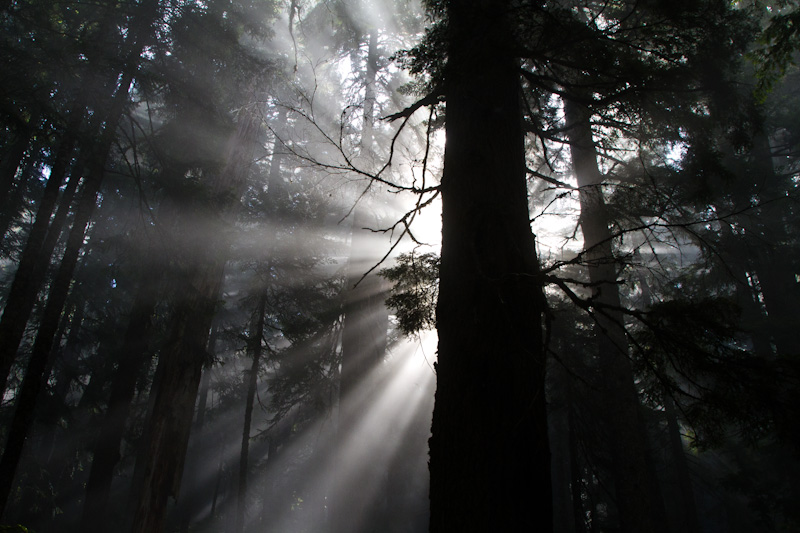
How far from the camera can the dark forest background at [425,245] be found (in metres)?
2.54

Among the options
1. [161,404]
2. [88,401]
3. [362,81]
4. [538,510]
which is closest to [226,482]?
[88,401]

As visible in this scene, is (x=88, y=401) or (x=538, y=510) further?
(x=88, y=401)

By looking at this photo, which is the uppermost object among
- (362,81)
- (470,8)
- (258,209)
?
(362,81)

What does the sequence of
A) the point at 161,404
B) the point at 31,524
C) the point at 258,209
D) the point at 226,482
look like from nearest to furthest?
the point at 161,404, the point at 258,209, the point at 31,524, the point at 226,482

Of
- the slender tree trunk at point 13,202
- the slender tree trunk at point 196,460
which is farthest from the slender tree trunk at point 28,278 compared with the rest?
the slender tree trunk at point 196,460

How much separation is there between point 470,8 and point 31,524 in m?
22.1

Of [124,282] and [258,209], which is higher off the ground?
[258,209]

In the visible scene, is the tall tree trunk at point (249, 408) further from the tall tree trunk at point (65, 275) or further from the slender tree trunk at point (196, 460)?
the tall tree trunk at point (65, 275)

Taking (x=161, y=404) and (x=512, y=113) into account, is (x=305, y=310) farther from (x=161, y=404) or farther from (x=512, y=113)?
(x=512, y=113)

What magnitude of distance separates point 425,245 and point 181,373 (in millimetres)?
5251

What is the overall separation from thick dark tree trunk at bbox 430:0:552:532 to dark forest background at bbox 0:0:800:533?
0.05 feet

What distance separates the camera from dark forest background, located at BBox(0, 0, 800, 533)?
254 cm

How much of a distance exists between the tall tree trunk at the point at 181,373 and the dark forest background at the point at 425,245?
0.04 meters

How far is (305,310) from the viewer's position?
Result: 14305 millimetres
